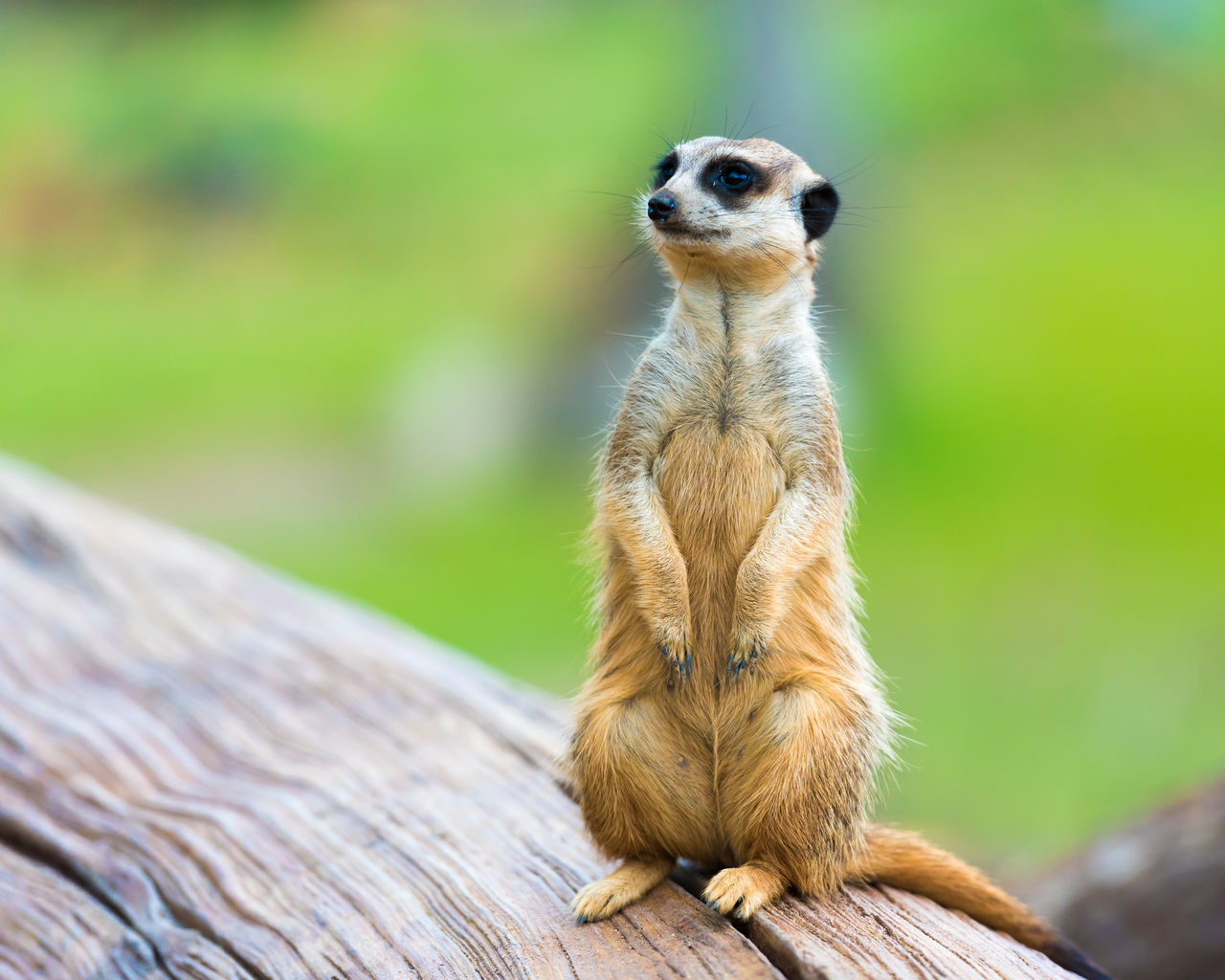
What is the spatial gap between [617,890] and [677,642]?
0.43 m

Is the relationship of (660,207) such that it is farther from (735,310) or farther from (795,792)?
(795,792)

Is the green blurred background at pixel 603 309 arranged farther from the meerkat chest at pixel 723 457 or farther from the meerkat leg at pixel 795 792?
the meerkat chest at pixel 723 457

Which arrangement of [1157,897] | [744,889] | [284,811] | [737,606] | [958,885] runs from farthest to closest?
[1157,897]
[284,811]
[958,885]
[737,606]
[744,889]

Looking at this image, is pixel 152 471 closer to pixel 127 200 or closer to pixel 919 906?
pixel 127 200

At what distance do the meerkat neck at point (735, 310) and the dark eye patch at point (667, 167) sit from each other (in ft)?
0.68

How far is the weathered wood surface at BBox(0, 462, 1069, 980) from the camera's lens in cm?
194

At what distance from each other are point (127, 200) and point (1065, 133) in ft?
23.5

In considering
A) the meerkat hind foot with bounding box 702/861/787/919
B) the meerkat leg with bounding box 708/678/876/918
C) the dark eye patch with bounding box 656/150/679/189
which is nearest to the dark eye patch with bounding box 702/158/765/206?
the dark eye patch with bounding box 656/150/679/189

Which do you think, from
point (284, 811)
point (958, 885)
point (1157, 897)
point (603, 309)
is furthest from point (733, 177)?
point (603, 309)

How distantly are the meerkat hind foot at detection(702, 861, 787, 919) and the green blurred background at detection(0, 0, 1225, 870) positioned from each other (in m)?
3.23

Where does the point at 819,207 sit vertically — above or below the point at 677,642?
above

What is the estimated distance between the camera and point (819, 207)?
7.16 ft

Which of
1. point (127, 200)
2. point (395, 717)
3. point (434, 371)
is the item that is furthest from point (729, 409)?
point (127, 200)

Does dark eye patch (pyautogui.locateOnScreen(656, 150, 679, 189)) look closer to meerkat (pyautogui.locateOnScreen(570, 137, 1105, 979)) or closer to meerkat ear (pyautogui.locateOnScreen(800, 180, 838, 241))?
meerkat (pyautogui.locateOnScreen(570, 137, 1105, 979))
